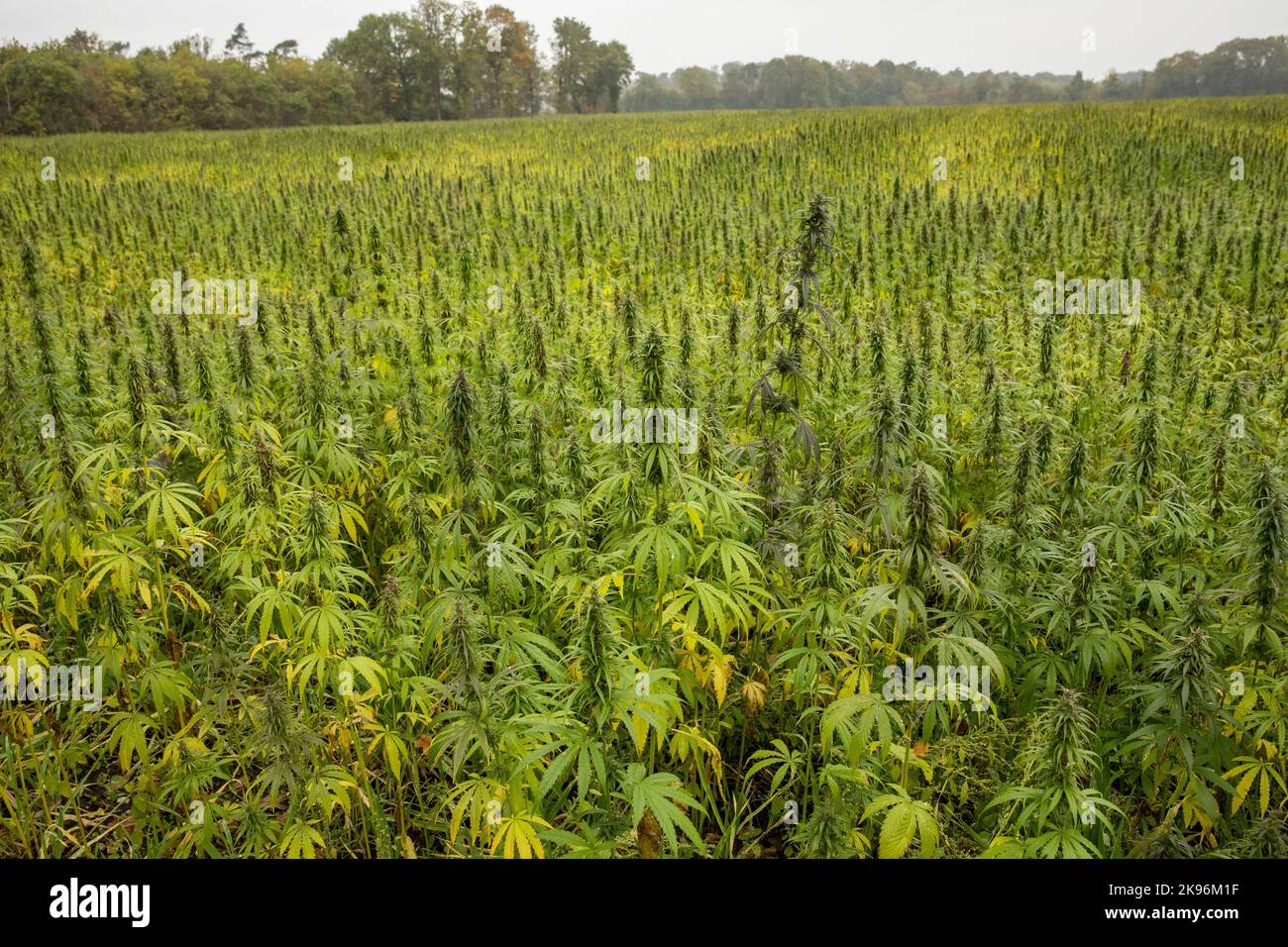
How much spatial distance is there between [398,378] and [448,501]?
8.91ft

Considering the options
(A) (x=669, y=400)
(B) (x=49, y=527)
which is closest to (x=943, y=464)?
(A) (x=669, y=400)

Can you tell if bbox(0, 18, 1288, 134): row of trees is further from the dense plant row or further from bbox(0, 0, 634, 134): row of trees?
the dense plant row

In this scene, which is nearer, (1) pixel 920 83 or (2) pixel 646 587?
(2) pixel 646 587

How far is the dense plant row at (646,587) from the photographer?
3217 millimetres

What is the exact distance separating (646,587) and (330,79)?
7988 cm

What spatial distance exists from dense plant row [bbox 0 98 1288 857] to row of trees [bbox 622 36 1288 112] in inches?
2118

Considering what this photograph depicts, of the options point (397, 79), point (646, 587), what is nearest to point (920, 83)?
point (397, 79)

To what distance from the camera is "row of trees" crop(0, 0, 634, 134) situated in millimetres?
45062

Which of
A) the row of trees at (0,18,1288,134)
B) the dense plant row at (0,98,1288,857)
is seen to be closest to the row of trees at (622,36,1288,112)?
the row of trees at (0,18,1288,134)

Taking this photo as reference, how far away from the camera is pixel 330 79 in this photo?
68.1m

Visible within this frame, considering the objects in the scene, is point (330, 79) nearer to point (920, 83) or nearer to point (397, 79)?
point (397, 79)

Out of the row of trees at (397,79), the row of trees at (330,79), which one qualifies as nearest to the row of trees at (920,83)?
the row of trees at (397,79)

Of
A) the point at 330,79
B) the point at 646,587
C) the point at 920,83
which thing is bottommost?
the point at 646,587

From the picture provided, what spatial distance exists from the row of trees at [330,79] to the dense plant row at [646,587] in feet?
139
